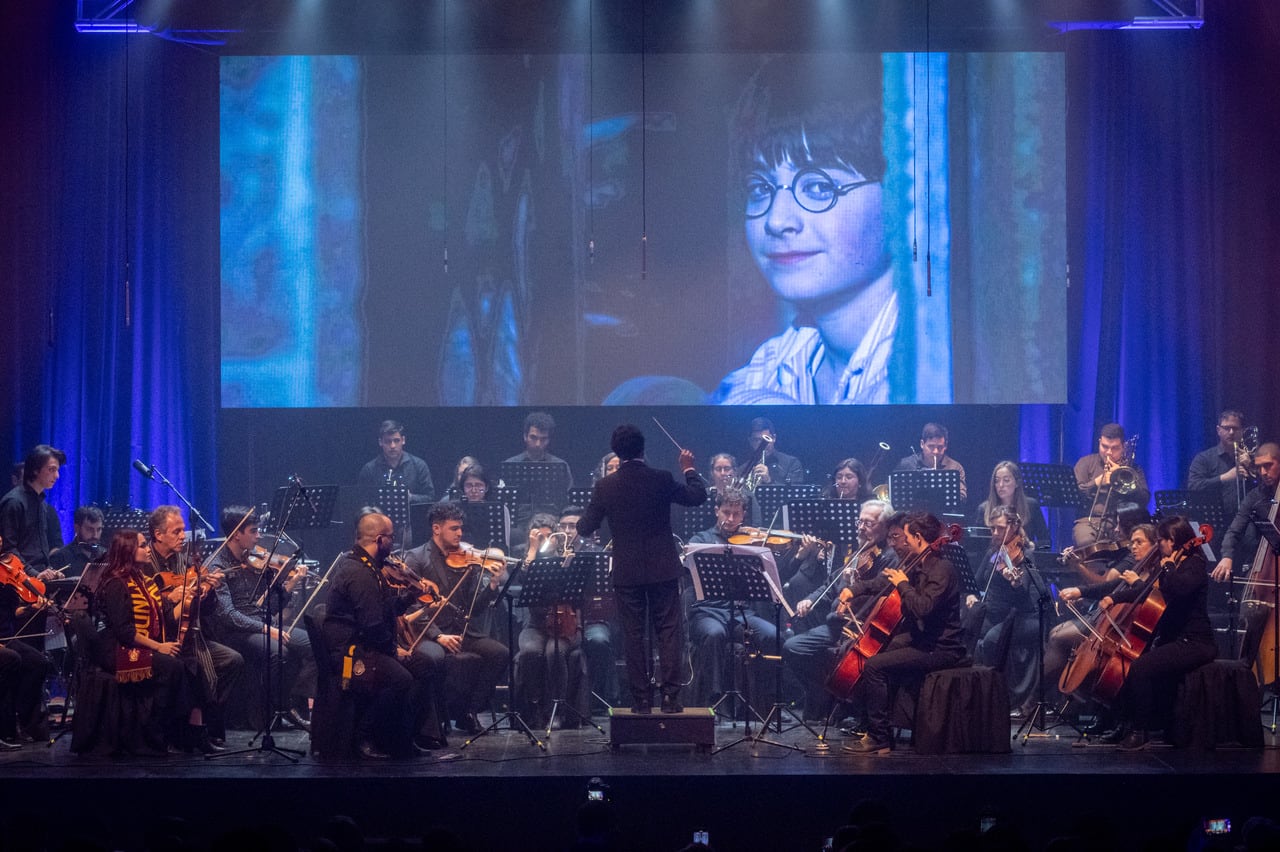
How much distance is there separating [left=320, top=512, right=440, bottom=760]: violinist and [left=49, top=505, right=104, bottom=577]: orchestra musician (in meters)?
2.97

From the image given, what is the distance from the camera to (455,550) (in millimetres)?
9312

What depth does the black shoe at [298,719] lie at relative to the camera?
9344 mm

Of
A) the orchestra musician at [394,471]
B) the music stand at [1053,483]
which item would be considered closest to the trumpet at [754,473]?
the music stand at [1053,483]

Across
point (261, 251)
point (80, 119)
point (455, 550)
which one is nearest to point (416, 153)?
point (261, 251)

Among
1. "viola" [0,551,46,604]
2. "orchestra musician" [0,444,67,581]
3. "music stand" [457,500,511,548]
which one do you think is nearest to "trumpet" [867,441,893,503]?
"music stand" [457,500,511,548]

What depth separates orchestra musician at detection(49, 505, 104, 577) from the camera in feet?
33.5

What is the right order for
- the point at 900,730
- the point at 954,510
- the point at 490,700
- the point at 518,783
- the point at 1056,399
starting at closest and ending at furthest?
the point at 518,783 → the point at 900,730 → the point at 490,700 → the point at 954,510 → the point at 1056,399

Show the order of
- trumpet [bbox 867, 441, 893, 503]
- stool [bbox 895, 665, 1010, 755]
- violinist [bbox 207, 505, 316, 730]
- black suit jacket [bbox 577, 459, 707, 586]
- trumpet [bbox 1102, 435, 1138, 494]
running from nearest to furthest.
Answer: stool [bbox 895, 665, 1010, 755]
black suit jacket [bbox 577, 459, 707, 586]
violinist [bbox 207, 505, 316, 730]
trumpet [bbox 1102, 435, 1138, 494]
trumpet [bbox 867, 441, 893, 503]

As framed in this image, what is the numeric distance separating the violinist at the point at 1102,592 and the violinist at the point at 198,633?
519cm

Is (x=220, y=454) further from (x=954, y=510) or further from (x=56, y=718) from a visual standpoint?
(x=954, y=510)

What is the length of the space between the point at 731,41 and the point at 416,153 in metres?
2.92

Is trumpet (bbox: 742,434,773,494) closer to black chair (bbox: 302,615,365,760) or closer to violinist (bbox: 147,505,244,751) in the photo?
black chair (bbox: 302,615,365,760)

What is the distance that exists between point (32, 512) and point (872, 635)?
5.82m

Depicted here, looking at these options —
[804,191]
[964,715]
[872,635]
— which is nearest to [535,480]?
[872,635]
